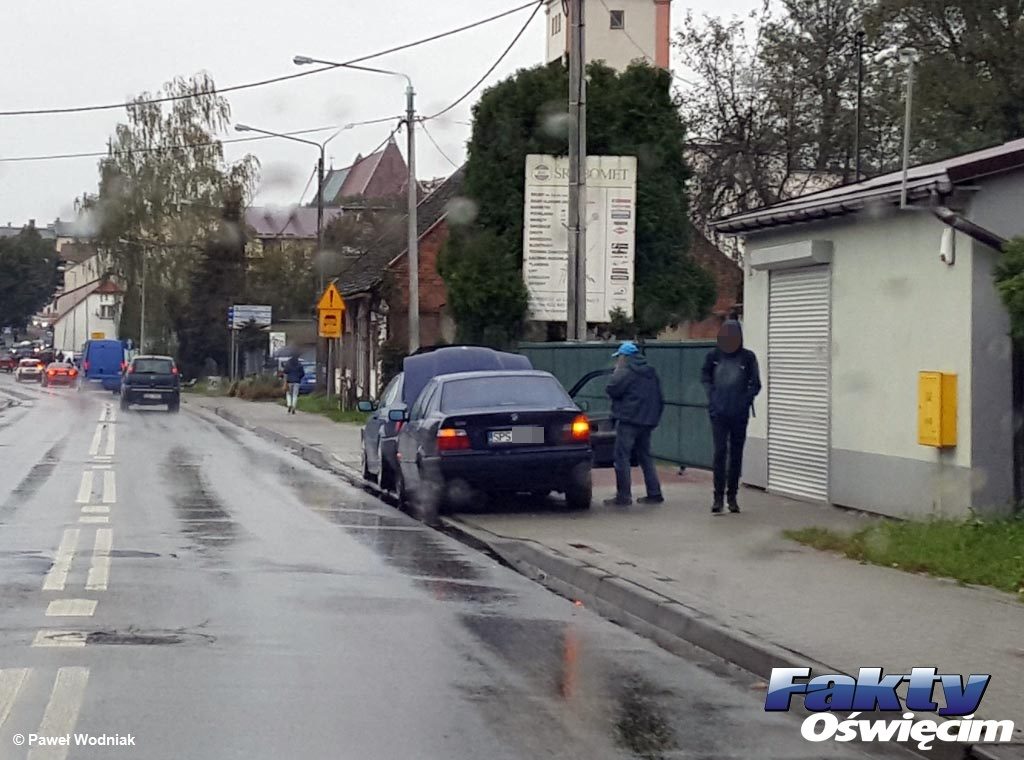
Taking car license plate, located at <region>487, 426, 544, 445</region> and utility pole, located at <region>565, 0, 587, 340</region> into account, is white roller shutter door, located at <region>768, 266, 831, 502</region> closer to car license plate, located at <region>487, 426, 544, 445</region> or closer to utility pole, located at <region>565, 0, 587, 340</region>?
car license plate, located at <region>487, 426, 544, 445</region>

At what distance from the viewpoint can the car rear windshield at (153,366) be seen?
152 feet

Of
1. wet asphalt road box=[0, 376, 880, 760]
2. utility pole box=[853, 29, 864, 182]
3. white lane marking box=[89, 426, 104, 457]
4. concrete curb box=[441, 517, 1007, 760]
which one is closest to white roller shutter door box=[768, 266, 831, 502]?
concrete curb box=[441, 517, 1007, 760]

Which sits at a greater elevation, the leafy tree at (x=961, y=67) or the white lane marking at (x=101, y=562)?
the leafy tree at (x=961, y=67)

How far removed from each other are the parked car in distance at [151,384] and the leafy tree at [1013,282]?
1429 inches

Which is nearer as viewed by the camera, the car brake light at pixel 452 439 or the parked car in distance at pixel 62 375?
the car brake light at pixel 452 439

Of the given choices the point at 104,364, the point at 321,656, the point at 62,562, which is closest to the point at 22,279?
the point at 104,364

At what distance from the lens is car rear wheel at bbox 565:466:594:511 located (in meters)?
15.9

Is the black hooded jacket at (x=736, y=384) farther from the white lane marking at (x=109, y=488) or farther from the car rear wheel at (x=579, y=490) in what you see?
the white lane marking at (x=109, y=488)

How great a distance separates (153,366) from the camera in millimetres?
46531

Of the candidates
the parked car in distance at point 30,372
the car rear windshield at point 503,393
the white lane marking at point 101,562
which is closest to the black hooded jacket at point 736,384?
the car rear windshield at point 503,393

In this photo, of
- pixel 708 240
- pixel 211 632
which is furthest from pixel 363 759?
pixel 708 240

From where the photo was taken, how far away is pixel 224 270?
6569 centimetres

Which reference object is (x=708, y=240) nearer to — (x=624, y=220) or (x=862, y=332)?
(x=624, y=220)

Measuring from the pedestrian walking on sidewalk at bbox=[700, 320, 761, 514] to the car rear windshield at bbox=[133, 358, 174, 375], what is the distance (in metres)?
33.0
